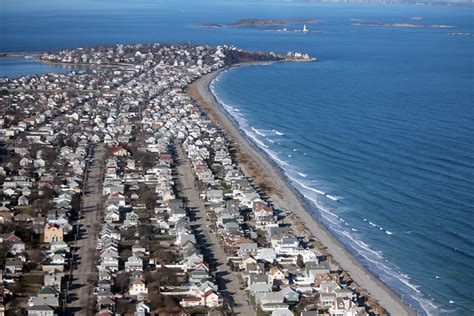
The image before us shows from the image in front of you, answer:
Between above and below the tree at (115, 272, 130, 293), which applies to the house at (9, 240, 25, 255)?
above

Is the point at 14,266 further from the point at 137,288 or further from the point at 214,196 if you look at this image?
the point at 214,196

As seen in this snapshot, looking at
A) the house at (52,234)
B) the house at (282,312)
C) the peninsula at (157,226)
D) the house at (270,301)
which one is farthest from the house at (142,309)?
the house at (52,234)

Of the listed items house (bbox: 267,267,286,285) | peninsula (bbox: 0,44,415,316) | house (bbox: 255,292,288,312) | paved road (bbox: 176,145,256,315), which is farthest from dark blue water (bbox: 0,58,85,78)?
house (bbox: 255,292,288,312)

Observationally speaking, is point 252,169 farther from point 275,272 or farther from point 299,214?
point 275,272

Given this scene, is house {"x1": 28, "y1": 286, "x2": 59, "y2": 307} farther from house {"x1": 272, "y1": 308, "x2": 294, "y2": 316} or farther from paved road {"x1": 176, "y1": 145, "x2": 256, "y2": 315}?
house {"x1": 272, "y1": 308, "x2": 294, "y2": 316}

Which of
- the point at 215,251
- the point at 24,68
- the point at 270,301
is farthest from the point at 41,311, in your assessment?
the point at 24,68

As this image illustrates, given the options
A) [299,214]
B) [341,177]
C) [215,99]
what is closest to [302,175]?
[341,177]
